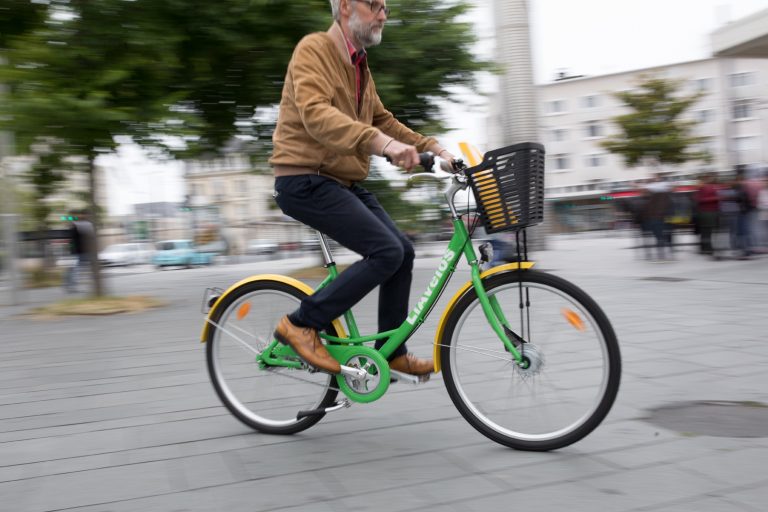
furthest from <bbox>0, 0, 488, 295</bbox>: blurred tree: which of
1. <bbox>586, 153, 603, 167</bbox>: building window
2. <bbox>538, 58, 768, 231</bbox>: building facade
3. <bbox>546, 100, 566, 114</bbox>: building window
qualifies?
<bbox>546, 100, 566, 114</bbox>: building window

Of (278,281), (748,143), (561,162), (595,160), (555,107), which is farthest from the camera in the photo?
(555,107)

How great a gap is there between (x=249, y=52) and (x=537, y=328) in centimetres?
851

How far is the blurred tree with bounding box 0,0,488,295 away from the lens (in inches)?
337

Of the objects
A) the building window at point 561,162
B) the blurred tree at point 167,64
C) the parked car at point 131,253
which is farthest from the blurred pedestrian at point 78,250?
the building window at point 561,162

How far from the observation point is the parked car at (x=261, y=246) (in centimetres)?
3262

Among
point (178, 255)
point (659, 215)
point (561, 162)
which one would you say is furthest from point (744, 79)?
point (659, 215)

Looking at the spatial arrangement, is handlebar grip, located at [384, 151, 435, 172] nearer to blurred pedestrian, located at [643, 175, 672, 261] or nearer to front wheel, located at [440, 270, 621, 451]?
front wheel, located at [440, 270, 621, 451]

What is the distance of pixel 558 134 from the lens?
72.8 m

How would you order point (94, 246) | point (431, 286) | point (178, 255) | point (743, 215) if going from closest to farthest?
point (431, 286) → point (94, 246) → point (743, 215) → point (178, 255)

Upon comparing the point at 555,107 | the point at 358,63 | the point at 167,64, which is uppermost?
the point at 555,107

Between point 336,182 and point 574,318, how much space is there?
1.18m

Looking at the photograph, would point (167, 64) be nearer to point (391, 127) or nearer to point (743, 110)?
point (391, 127)

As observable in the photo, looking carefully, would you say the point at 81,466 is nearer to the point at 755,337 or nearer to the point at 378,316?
the point at 378,316

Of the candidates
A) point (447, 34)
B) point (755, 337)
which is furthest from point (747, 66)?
point (755, 337)
